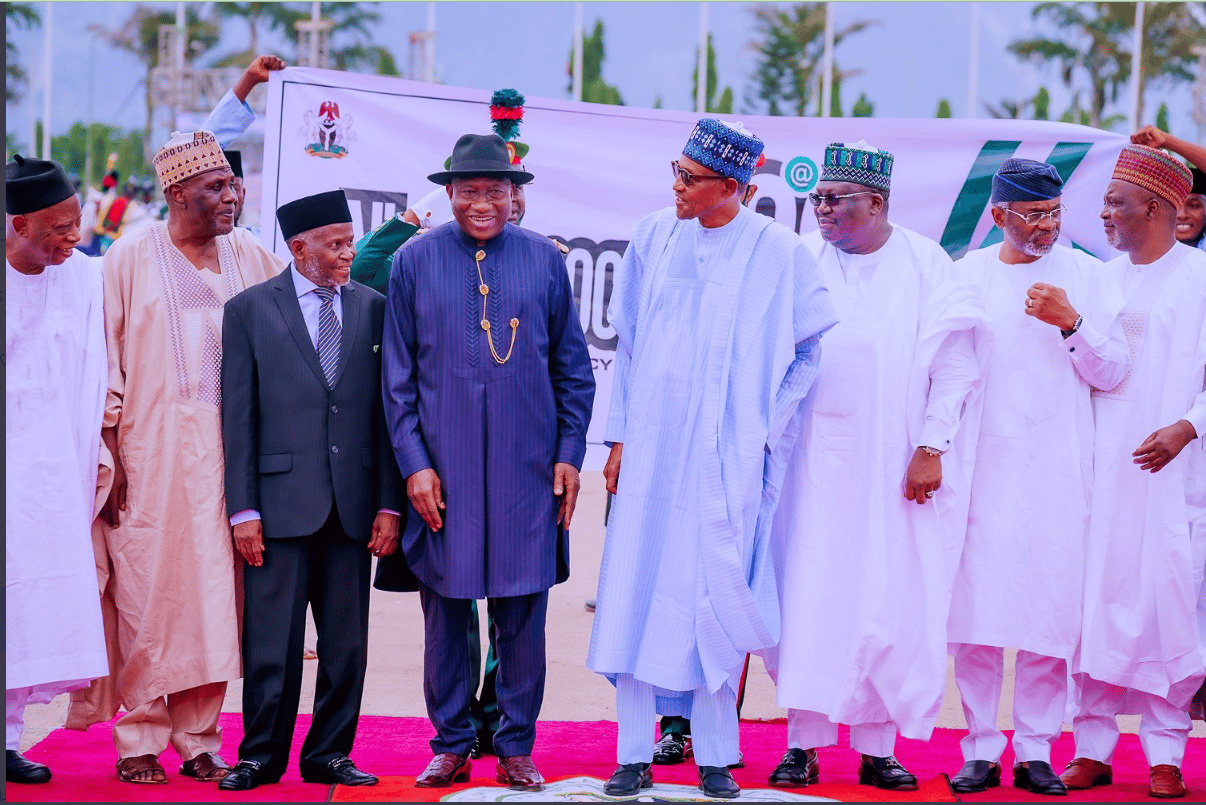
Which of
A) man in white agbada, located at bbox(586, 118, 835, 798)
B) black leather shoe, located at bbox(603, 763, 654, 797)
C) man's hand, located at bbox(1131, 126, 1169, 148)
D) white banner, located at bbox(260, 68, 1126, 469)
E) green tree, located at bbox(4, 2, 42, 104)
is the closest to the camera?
black leather shoe, located at bbox(603, 763, 654, 797)

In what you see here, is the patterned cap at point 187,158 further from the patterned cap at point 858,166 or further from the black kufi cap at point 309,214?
the patterned cap at point 858,166

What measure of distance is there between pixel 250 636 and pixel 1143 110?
2712cm

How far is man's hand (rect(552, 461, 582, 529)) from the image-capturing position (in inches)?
182

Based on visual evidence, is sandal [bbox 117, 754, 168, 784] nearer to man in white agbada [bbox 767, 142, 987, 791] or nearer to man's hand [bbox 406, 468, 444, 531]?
man's hand [bbox 406, 468, 444, 531]

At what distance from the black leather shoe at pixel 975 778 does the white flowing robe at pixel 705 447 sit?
0.84 m

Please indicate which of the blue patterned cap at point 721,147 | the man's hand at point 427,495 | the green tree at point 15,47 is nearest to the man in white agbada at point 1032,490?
the blue patterned cap at point 721,147

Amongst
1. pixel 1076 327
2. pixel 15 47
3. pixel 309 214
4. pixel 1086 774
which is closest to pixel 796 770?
pixel 1086 774

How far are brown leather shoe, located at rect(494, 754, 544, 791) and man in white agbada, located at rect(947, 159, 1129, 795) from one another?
149 centimetres

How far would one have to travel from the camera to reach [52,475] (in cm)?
452

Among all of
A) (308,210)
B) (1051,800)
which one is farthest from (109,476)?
(1051,800)

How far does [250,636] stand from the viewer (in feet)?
14.9

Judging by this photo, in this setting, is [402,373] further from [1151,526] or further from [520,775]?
[1151,526]

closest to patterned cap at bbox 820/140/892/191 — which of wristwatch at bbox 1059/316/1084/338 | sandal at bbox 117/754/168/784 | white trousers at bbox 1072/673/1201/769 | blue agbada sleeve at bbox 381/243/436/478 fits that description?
wristwatch at bbox 1059/316/1084/338

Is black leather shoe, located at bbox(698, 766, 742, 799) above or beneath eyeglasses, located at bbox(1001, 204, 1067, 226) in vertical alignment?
beneath
